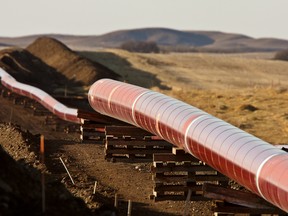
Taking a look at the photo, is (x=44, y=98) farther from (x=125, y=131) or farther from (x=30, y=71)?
(x=30, y=71)

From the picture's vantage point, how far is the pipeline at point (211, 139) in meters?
19.7

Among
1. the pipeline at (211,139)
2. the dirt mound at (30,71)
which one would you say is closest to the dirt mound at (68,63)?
the dirt mound at (30,71)

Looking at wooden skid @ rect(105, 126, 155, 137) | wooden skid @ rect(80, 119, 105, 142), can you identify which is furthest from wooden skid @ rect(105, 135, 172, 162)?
wooden skid @ rect(80, 119, 105, 142)

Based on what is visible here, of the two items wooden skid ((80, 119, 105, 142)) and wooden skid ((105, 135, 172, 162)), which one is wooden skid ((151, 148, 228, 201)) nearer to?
wooden skid ((105, 135, 172, 162))

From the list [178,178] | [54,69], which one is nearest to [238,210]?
[178,178]

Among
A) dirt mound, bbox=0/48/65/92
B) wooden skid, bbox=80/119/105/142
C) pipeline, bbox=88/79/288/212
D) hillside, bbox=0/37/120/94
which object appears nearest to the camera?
pipeline, bbox=88/79/288/212

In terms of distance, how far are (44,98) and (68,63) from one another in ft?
136

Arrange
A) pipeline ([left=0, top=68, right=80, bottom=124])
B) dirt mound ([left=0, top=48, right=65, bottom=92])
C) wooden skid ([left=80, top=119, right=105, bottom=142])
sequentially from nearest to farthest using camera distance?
wooden skid ([left=80, top=119, right=105, bottom=142]), pipeline ([left=0, top=68, right=80, bottom=124]), dirt mound ([left=0, top=48, right=65, bottom=92])

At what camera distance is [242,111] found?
188 ft

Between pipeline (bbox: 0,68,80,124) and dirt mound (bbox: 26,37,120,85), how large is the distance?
14.5 meters

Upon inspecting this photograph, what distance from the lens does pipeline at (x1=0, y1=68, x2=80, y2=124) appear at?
4737cm

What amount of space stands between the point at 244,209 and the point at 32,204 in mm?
7973

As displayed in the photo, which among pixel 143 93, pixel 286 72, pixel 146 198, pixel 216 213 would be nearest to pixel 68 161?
pixel 143 93

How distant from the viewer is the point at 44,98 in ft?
179
